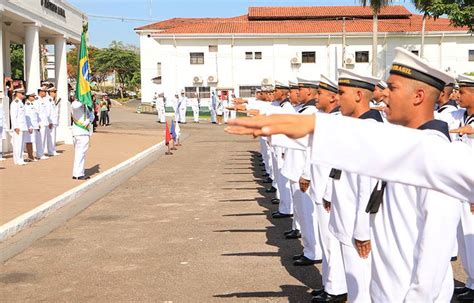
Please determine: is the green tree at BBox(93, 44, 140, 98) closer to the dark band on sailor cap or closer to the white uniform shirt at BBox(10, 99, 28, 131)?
the white uniform shirt at BBox(10, 99, 28, 131)

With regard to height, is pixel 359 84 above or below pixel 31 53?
below

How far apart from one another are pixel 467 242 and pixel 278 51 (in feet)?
125

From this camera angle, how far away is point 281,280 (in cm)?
593

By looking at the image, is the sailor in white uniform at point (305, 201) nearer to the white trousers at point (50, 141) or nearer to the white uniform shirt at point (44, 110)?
the white uniform shirt at point (44, 110)

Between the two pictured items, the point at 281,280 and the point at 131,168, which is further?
the point at 131,168

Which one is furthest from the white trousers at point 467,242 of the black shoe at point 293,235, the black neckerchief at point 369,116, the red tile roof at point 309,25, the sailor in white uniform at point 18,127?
the red tile roof at point 309,25

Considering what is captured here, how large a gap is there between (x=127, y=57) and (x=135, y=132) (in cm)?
4436

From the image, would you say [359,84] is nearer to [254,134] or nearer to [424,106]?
[424,106]

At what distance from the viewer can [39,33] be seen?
75.2 feet

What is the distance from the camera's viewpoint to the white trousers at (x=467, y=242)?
17.7 feet

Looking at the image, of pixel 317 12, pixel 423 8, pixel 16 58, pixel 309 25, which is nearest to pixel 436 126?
pixel 423 8

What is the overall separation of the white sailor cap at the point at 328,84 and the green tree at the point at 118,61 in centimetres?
6753

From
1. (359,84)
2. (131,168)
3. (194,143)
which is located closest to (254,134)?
(359,84)

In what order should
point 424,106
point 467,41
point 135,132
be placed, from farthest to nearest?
1. point 467,41
2. point 135,132
3. point 424,106
